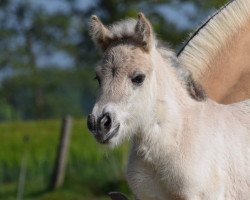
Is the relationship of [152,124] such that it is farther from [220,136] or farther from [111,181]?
[111,181]

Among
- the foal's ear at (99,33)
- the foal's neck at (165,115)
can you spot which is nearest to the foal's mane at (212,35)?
the foal's neck at (165,115)

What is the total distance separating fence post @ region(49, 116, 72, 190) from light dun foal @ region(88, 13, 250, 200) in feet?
36.0

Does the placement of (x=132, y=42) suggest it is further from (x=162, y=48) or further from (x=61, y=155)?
(x=61, y=155)

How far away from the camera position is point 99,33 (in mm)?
5672

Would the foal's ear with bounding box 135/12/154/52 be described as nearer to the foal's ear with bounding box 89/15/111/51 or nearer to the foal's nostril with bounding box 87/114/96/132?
the foal's ear with bounding box 89/15/111/51

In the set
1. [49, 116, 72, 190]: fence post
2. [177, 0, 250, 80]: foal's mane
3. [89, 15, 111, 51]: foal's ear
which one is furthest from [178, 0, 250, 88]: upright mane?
[49, 116, 72, 190]: fence post

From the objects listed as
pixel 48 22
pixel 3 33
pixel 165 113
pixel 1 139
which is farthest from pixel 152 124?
pixel 48 22

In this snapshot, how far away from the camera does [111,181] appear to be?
16.7 m

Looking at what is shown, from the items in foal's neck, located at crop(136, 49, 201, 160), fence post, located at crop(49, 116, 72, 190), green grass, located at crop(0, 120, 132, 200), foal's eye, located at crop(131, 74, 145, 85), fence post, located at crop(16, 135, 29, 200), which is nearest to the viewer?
foal's eye, located at crop(131, 74, 145, 85)

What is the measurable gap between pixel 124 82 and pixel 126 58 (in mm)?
158

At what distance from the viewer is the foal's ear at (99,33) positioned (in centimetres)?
565

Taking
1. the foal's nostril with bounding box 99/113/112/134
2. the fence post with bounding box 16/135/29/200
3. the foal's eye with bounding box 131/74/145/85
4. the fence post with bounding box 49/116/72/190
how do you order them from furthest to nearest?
the fence post with bounding box 49/116/72/190, the fence post with bounding box 16/135/29/200, the foal's eye with bounding box 131/74/145/85, the foal's nostril with bounding box 99/113/112/134

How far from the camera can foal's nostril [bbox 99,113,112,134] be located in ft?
17.1

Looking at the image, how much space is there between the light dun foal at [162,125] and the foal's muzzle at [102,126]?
0.04ft
